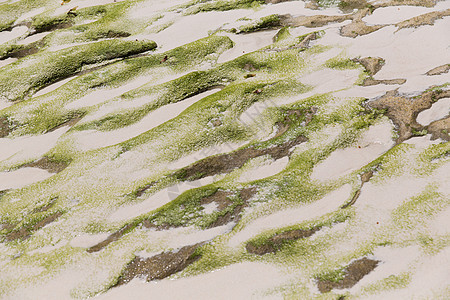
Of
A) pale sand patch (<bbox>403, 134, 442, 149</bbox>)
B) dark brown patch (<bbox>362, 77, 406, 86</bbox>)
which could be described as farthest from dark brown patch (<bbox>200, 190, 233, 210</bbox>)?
dark brown patch (<bbox>362, 77, 406, 86</bbox>)

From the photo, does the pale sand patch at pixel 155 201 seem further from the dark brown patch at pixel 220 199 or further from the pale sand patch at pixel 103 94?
the pale sand patch at pixel 103 94

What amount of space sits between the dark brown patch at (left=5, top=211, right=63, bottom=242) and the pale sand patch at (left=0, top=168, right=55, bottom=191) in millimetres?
2172

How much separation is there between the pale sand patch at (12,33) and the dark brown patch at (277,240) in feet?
64.0

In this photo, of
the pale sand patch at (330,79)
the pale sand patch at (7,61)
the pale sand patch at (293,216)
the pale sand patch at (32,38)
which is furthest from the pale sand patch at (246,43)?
the pale sand patch at (7,61)

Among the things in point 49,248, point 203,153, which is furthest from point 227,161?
point 49,248

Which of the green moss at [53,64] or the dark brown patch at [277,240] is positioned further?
the green moss at [53,64]

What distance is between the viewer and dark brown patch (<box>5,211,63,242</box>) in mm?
12609

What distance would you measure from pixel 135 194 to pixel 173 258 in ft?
9.58

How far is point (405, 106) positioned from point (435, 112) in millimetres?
1027

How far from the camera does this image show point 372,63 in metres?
17.6

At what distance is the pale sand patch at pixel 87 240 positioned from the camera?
12.1 metres

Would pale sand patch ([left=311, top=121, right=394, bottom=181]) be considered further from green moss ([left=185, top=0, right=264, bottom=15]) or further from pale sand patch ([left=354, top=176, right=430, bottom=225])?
green moss ([left=185, top=0, right=264, bottom=15])

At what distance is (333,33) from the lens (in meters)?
19.9

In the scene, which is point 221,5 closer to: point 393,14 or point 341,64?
point 341,64
